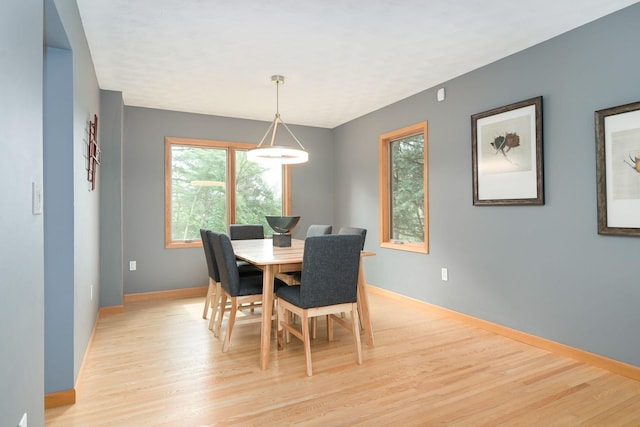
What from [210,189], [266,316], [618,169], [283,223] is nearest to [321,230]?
[283,223]

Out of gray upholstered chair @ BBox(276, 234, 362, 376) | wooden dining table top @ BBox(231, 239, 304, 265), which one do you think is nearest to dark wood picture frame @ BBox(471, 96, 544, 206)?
gray upholstered chair @ BBox(276, 234, 362, 376)

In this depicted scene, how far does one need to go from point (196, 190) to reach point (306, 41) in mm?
2812

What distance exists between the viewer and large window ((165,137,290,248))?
4.88 metres

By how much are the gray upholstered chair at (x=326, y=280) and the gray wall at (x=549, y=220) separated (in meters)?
1.50

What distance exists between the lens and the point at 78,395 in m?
2.21

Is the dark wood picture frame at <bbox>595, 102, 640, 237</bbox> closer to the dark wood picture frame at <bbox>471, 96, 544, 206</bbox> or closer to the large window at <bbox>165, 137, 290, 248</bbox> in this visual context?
the dark wood picture frame at <bbox>471, 96, 544, 206</bbox>

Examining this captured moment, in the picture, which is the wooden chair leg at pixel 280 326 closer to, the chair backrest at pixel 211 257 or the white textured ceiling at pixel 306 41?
the chair backrest at pixel 211 257

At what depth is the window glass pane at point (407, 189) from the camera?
14.3 ft

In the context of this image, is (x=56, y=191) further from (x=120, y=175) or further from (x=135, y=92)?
(x=135, y=92)

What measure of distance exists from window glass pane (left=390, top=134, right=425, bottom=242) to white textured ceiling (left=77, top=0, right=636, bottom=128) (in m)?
0.66

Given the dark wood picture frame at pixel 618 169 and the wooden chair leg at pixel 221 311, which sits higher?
the dark wood picture frame at pixel 618 169

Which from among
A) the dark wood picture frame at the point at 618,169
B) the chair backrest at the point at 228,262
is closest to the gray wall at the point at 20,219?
the chair backrest at the point at 228,262

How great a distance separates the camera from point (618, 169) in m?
2.48

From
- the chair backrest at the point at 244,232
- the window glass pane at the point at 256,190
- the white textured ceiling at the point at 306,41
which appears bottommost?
the chair backrest at the point at 244,232
